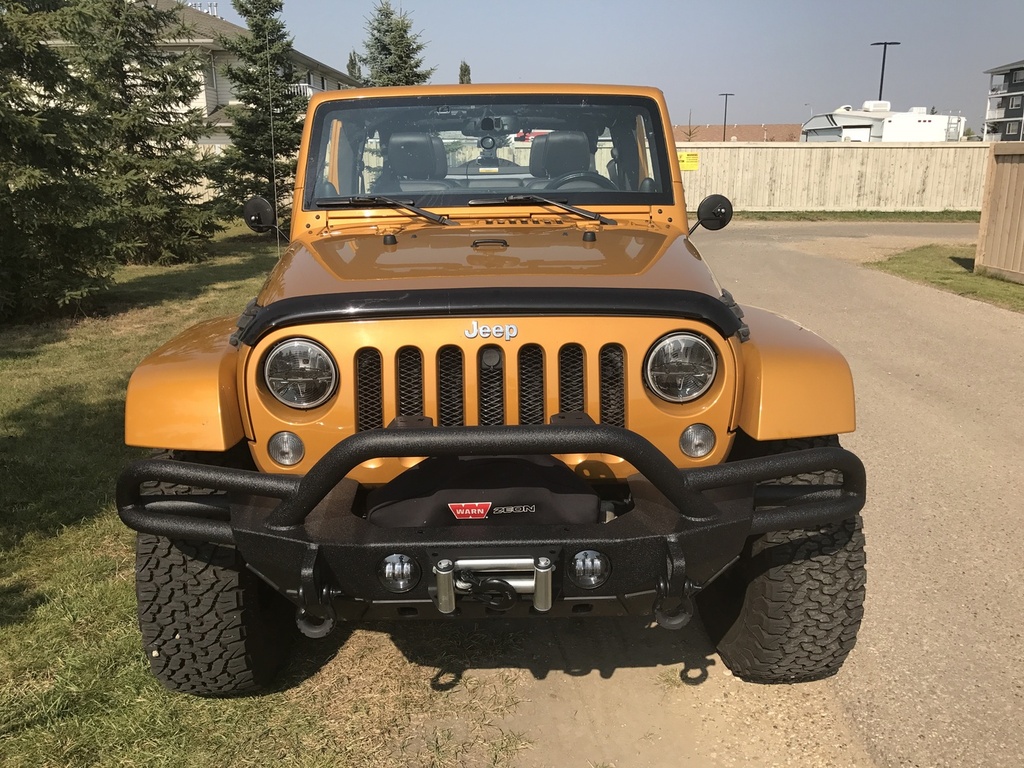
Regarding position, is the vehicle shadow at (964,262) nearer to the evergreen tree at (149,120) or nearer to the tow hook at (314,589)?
the evergreen tree at (149,120)

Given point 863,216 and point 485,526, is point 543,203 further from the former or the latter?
point 863,216

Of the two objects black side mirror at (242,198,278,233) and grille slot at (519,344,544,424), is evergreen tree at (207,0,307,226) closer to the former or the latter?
black side mirror at (242,198,278,233)

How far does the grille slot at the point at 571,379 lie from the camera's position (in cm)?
254

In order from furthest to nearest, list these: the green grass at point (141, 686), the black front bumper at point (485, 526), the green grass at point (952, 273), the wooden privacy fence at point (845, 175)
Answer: the wooden privacy fence at point (845, 175) < the green grass at point (952, 273) < the green grass at point (141, 686) < the black front bumper at point (485, 526)

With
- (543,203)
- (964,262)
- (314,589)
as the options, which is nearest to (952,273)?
(964,262)

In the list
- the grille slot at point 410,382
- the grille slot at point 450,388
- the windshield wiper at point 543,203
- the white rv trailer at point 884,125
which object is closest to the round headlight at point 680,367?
the grille slot at point 450,388

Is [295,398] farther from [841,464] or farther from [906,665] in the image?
[906,665]

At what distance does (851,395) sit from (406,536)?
1376mm

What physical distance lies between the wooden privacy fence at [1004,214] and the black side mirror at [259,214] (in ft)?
35.6

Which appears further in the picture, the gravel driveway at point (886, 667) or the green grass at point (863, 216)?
the green grass at point (863, 216)

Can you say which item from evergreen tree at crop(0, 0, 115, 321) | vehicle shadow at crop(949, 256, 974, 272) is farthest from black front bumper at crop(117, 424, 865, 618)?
vehicle shadow at crop(949, 256, 974, 272)

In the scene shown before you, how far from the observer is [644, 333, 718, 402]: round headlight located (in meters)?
2.52

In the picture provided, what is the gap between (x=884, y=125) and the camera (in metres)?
52.2

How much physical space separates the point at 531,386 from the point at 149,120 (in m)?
13.2
